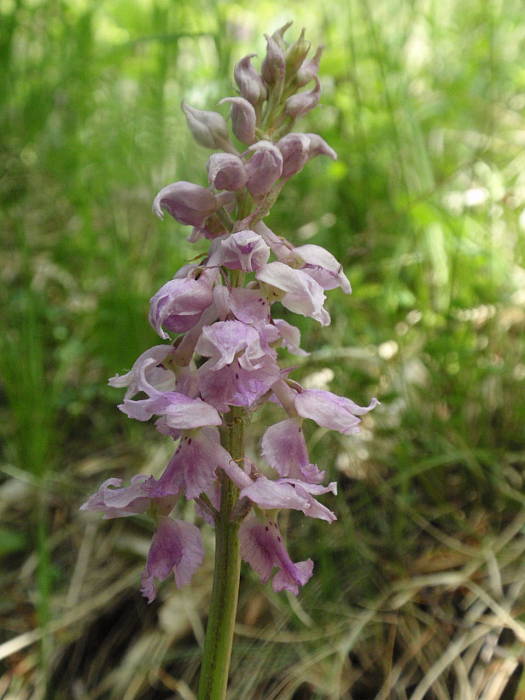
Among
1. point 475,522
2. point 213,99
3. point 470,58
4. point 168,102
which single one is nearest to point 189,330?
point 475,522

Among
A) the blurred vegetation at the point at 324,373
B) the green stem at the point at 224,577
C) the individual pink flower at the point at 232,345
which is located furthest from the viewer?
the blurred vegetation at the point at 324,373

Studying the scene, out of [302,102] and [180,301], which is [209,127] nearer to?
[302,102]

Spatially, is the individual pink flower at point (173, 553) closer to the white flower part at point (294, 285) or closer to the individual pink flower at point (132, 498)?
the individual pink flower at point (132, 498)

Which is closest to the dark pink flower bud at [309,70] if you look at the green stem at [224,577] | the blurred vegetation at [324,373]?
the green stem at [224,577]

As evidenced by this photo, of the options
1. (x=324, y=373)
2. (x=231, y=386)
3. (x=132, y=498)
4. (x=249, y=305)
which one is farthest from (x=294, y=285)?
(x=324, y=373)

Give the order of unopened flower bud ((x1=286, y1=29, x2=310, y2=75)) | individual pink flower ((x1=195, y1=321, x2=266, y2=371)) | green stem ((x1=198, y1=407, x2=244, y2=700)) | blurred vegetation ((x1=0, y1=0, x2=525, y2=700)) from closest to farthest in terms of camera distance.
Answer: individual pink flower ((x1=195, y1=321, x2=266, y2=371)) < green stem ((x1=198, y1=407, x2=244, y2=700)) < unopened flower bud ((x1=286, y1=29, x2=310, y2=75)) < blurred vegetation ((x1=0, y1=0, x2=525, y2=700))

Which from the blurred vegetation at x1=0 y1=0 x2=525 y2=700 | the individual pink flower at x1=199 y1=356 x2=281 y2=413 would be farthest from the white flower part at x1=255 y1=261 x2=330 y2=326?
the blurred vegetation at x1=0 y1=0 x2=525 y2=700

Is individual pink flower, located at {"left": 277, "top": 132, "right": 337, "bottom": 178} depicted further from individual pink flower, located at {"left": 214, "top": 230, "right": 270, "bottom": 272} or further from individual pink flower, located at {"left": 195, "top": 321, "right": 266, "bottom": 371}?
individual pink flower, located at {"left": 195, "top": 321, "right": 266, "bottom": 371}

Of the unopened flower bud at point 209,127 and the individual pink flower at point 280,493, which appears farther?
the unopened flower bud at point 209,127
